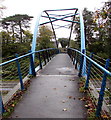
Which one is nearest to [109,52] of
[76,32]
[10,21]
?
[76,32]

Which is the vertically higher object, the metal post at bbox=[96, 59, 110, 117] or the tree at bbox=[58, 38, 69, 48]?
the tree at bbox=[58, 38, 69, 48]

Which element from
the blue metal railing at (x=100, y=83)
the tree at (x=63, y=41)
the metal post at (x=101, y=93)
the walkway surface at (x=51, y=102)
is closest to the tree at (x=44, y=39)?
the walkway surface at (x=51, y=102)

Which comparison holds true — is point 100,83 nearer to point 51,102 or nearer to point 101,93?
point 101,93

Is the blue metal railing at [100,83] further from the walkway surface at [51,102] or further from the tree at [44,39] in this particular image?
the tree at [44,39]

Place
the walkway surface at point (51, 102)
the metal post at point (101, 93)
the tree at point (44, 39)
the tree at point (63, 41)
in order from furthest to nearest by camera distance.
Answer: the tree at point (63, 41), the tree at point (44, 39), the walkway surface at point (51, 102), the metal post at point (101, 93)

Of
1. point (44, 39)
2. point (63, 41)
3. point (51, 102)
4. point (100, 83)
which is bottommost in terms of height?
point (51, 102)

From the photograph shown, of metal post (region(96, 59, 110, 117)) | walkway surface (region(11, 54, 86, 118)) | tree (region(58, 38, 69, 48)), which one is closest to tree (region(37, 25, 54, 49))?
walkway surface (region(11, 54, 86, 118))

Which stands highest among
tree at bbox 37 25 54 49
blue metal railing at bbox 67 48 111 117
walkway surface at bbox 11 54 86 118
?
tree at bbox 37 25 54 49

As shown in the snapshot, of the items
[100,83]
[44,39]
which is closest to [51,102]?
[100,83]

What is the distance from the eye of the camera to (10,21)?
27.1 m

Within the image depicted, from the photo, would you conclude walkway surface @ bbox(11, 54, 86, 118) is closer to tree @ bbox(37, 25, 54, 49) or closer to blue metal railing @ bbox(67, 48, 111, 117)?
blue metal railing @ bbox(67, 48, 111, 117)

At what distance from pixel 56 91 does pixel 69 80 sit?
1030mm

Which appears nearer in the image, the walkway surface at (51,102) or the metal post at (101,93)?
the metal post at (101,93)

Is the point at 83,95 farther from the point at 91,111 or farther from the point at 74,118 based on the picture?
the point at 74,118
